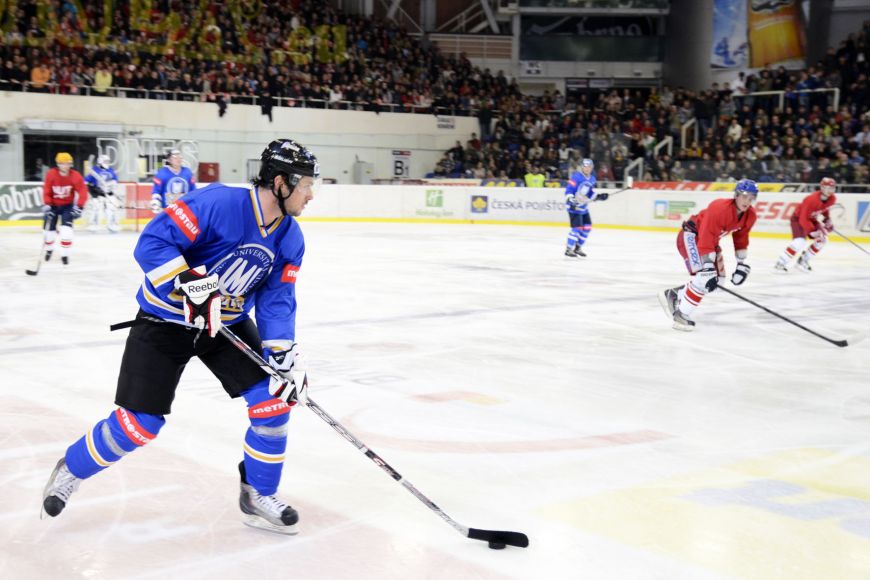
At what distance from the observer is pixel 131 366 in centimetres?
288

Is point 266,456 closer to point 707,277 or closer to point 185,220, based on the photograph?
point 185,220

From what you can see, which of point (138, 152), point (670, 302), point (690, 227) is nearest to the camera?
point (690, 227)

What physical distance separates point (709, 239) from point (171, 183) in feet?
27.8

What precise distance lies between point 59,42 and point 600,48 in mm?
16742

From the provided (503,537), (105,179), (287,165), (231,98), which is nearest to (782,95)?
(231,98)

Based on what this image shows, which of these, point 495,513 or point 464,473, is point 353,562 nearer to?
point 495,513

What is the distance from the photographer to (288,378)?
295 centimetres

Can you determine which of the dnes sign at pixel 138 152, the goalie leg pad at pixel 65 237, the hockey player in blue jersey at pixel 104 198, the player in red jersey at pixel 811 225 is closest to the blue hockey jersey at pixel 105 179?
the hockey player in blue jersey at pixel 104 198

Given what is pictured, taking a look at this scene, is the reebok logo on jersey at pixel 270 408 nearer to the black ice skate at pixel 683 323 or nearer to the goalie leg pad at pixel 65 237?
the black ice skate at pixel 683 323

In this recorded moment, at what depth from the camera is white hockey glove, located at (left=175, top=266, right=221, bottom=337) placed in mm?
2729

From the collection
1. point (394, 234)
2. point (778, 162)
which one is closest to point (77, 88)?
point (394, 234)

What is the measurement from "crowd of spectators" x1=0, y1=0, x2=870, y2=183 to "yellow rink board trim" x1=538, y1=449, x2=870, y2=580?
554 inches

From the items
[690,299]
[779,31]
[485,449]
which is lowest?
[485,449]

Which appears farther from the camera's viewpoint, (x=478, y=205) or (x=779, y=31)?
(x=779, y=31)
